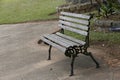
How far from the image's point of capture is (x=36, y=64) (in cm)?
751

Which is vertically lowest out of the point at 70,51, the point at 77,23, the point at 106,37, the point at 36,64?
the point at 36,64

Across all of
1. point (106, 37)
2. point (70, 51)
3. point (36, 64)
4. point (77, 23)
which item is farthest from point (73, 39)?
point (106, 37)

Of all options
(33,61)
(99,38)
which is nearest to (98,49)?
(99,38)

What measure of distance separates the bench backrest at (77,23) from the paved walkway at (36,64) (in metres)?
0.57

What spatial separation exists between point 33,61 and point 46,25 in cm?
423

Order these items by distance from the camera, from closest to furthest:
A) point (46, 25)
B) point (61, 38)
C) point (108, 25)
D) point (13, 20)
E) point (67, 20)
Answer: point (61, 38), point (67, 20), point (108, 25), point (46, 25), point (13, 20)

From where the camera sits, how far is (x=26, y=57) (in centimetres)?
822

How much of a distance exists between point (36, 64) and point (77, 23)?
1263 mm

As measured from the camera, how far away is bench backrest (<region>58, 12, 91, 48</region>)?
6740mm

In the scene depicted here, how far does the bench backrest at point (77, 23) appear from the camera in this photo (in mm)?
6740

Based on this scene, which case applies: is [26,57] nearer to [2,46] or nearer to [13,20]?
[2,46]

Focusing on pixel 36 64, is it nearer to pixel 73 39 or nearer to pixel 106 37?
pixel 73 39

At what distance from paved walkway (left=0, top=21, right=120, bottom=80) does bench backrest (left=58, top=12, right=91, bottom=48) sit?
566mm

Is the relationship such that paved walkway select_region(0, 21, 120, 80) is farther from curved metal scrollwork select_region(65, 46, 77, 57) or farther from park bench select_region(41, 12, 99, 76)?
curved metal scrollwork select_region(65, 46, 77, 57)
